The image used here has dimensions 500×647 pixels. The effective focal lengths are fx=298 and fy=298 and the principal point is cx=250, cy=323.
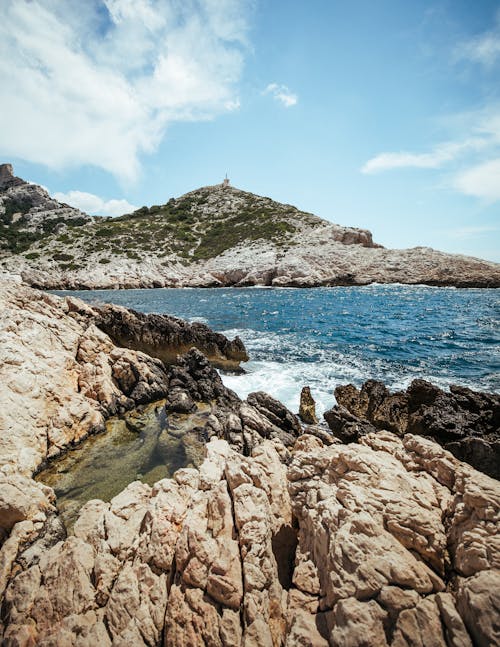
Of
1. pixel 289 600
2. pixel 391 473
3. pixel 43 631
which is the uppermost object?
pixel 391 473

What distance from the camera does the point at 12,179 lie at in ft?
424

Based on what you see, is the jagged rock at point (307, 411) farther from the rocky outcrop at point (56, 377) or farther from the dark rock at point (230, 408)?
the rocky outcrop at point (56, 377)

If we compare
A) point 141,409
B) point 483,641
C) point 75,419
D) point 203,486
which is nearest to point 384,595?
point 483,641

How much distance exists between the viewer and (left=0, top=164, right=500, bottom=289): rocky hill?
229ft

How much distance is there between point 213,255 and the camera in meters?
85.7

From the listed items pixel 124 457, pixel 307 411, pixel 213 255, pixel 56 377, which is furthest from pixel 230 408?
pixel 213 255

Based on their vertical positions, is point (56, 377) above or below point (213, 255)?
below

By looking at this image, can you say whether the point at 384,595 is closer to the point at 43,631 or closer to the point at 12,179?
the point at 43,631

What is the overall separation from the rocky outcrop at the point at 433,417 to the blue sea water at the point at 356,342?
2.36 m

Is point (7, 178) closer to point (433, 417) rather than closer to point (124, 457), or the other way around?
point (124, 457)

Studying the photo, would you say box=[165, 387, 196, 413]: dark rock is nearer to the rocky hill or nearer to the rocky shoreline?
the rocky shoreline

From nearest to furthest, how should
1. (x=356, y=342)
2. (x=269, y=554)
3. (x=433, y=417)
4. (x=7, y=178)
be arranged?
(x=269, y=554) < (x=433, y=417) < (x=356, y=342) < (x=7, y=178)

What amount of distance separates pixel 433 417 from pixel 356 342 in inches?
570

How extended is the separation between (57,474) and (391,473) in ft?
31.1
